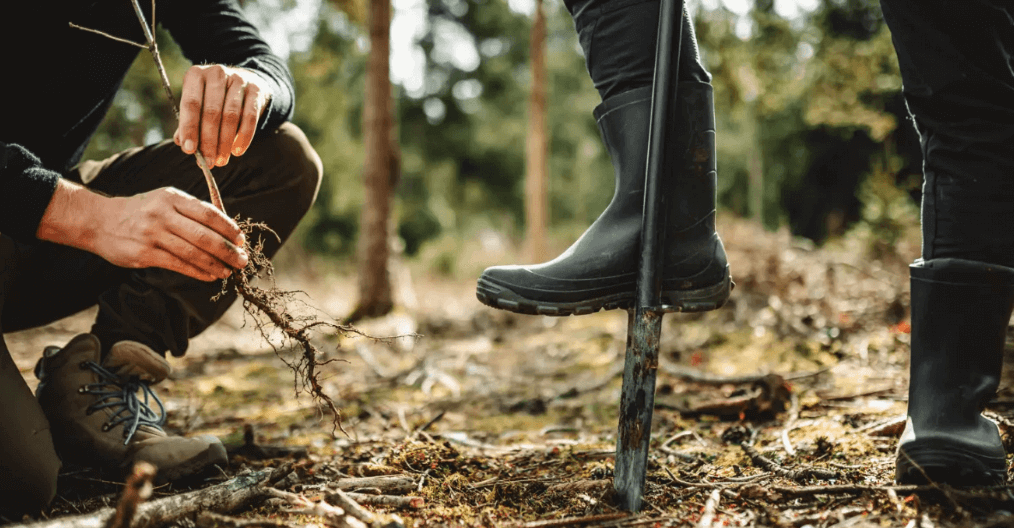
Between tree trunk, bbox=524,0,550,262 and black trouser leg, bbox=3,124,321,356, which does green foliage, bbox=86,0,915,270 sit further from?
black trouser leg, bbox=3,124,321,356

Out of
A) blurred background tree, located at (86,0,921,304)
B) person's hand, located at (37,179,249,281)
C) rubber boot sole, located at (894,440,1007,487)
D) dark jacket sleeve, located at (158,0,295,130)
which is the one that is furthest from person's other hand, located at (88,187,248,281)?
blurred background tree, located at (86,0,921,304)

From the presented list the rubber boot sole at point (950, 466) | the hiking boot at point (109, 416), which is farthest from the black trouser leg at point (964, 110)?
the hiking boot at point (109, 416)

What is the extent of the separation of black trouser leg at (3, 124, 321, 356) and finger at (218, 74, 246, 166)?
46cm

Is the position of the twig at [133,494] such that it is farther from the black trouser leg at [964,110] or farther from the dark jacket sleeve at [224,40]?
the black trouser leg at [964,110]

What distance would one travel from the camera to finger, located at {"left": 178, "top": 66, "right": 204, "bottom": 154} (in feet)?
4.40

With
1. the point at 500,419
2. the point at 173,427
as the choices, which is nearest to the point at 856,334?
the point at 500,419

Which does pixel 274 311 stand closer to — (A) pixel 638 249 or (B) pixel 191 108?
(B) pixel 191 108

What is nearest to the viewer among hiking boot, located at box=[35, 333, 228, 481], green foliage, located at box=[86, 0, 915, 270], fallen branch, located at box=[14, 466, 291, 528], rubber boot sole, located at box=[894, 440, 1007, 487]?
fallen branch, located at box=[14, 466, 291, 528]

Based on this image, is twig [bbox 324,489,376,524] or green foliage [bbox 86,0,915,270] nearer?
twig [bbox 324,489,376,524]

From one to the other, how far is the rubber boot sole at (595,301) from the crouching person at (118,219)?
0.56 metres

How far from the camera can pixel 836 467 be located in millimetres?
1484

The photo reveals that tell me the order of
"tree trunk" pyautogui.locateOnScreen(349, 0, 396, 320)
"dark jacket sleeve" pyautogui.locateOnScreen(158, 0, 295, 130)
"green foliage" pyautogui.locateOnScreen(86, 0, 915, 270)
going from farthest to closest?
"green foliage" pyautogui.locateOnScreen(86, 0, 915, 270), "tree trunk" pyautogui.locateOnScreen(349, 0, 396, 320), "dark jacket sleeve" pyautogui.locateOnScreen(158, 0, 295, 130)

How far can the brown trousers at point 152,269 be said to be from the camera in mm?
1745

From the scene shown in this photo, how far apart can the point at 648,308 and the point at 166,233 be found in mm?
1030
